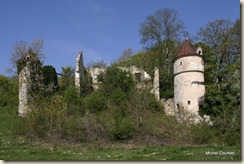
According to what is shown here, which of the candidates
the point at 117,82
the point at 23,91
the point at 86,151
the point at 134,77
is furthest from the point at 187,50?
the point at 86,151

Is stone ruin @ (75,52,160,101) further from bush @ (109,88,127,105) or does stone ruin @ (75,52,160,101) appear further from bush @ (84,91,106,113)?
bush @ (84,91,106,113)

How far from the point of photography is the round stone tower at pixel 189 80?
89.7 ft

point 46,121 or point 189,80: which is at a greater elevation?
point 189,80

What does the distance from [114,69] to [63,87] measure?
16.8 feet

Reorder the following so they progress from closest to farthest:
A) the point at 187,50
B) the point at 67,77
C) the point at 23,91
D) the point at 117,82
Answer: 1. the point at 23,91
2. the point at 187,50
3. the point at 117,82
4. the point at 67,77

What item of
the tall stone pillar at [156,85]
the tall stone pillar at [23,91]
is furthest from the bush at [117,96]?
the tall stone pillar at [23,91]

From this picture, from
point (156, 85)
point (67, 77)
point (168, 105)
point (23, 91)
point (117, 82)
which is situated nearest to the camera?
point (23, 91)

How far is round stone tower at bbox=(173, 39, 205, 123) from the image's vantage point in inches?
1077

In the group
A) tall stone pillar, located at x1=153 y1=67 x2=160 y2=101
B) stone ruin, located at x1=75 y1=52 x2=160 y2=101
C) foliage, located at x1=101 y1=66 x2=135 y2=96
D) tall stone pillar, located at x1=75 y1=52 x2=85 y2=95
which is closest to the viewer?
foliage, located at x1=101 y1=66 x2=135 y2=96

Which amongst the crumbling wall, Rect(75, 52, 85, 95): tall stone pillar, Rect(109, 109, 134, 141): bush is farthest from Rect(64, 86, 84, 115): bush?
the crumbling wall

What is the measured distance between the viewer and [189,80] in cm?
2762

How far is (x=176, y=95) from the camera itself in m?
28.5

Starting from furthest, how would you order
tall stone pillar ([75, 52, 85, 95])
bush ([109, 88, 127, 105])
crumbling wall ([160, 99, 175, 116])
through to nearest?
1. tall stone pillar ([75, 52, 85, 95])
2. crumbling wall ([160, 99, 175, 116])
3. bush ([109, 88, 127, 105])

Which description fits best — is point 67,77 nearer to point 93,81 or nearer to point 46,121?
point 93,81
